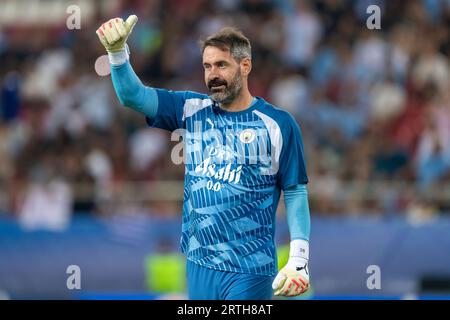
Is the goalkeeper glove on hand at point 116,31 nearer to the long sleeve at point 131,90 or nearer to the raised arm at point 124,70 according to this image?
the raised arm at point 124,70

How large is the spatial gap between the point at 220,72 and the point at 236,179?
0.66m

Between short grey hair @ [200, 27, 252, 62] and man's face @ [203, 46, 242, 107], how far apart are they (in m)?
0.03

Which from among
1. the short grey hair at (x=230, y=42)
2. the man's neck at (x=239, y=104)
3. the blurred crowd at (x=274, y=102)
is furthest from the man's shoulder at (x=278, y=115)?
the blurred crowd at (x=274, y=102)

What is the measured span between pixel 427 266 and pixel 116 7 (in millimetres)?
6826

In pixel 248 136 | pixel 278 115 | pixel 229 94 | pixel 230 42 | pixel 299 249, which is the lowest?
pixel 299 249

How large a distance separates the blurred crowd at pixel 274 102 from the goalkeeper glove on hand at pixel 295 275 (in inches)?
324

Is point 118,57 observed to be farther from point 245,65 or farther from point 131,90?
point 245,65

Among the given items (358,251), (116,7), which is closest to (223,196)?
(358,251)

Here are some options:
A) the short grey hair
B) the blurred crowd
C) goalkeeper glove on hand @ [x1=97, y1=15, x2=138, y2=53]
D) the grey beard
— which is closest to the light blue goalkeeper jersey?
the grey beard

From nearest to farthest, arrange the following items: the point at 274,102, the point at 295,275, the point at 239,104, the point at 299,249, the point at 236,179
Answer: the point at 295,275 → the point at 299,249 → the point at 236,179 → the point at 239,104 → the point at 274,102

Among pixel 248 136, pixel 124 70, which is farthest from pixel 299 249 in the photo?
pixel 124 70

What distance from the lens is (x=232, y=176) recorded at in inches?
285

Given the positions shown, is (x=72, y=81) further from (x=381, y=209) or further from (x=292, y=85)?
(x=381, y=209)

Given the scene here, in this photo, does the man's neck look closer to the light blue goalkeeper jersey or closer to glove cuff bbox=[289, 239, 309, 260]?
the light blue goalkeeper jersey
